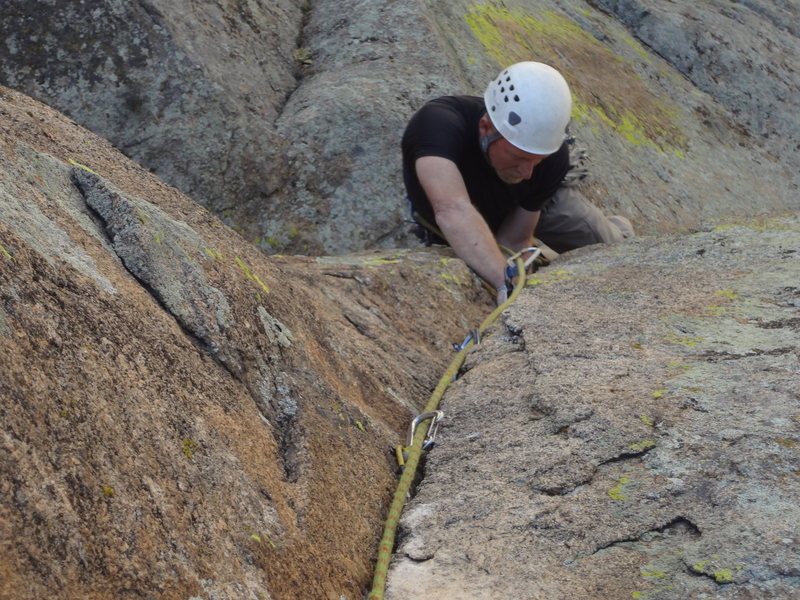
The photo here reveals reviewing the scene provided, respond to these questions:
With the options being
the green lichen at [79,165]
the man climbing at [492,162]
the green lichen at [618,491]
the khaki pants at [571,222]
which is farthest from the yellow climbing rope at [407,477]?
the khaki pants at [571,222]

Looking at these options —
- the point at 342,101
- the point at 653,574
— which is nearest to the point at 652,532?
the point at 653,574

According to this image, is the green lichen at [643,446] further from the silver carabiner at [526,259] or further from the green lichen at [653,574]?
the silver carabiner at [526,259]

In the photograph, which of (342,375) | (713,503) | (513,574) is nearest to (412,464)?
(342,375)

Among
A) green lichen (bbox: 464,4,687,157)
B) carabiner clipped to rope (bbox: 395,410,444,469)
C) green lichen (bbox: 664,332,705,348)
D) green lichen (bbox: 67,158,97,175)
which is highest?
green lichen (bbox: 67,158,97,175)

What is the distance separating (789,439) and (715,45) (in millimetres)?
9945

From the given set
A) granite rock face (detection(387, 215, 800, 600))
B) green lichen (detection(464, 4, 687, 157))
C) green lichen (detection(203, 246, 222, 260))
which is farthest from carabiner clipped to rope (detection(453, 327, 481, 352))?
green lichen (detection(464, 4, 687, 157))

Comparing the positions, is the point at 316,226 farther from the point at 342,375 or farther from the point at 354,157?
the point at 342,375

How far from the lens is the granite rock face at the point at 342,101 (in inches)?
282

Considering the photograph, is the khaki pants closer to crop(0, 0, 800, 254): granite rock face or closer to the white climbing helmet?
crop(0, 0, 800, 254): granite rock face

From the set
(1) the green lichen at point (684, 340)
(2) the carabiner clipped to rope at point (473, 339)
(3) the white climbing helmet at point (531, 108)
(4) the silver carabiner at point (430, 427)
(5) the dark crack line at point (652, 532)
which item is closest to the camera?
(5) the dark crack line at point (652, 532)

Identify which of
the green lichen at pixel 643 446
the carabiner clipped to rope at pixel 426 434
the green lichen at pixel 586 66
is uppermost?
the carabiner clipped to rope at pixel 426 434

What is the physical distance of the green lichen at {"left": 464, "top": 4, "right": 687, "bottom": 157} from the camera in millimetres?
9195

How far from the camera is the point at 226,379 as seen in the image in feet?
9.09

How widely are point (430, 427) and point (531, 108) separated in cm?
310
